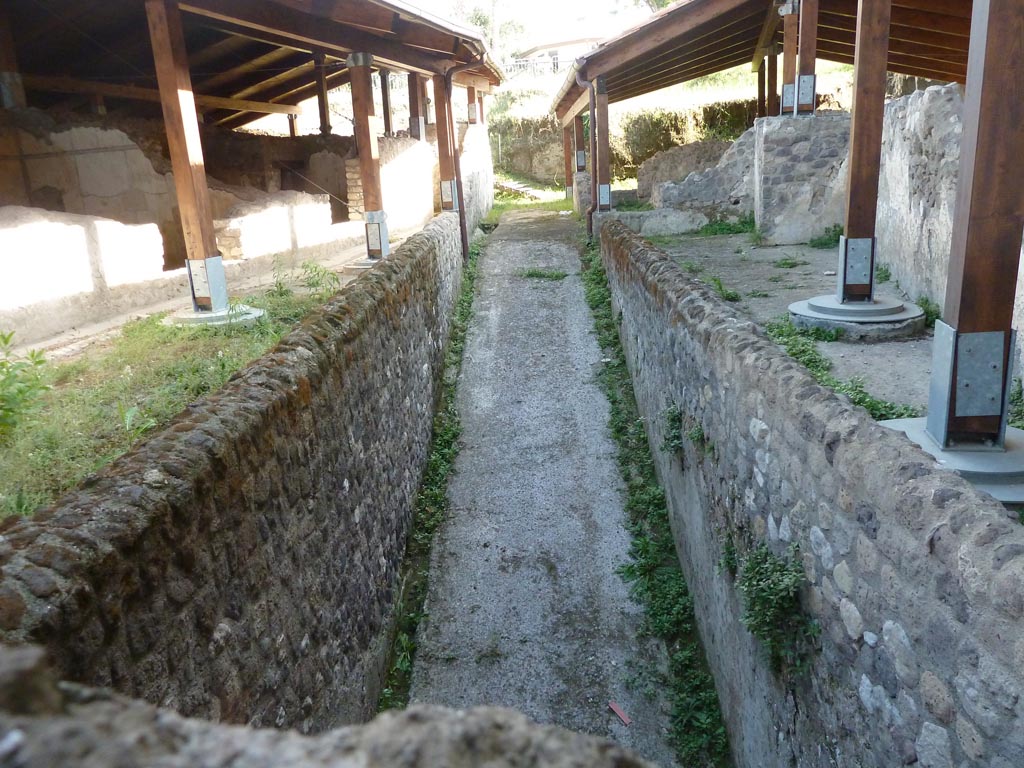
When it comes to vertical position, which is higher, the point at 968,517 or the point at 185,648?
the point at 968,517

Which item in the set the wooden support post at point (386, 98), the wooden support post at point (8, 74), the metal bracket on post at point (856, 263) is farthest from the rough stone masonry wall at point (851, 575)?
the wooden support post at point (386, 98)

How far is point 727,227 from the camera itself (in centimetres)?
1262

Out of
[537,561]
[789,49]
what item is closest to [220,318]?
[537,561]

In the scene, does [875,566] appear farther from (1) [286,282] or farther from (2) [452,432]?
(1) [286,282]

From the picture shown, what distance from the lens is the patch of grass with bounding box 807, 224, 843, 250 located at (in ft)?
33.8

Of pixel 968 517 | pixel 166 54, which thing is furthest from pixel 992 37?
pixel 166 54

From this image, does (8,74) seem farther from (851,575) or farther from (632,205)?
(632,205)

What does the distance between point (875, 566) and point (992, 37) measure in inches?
94.6

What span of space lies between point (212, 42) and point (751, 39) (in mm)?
10756

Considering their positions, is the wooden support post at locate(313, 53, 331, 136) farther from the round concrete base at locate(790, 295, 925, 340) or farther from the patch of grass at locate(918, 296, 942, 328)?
the patch of grass at locate(918, 296, 942, 328)

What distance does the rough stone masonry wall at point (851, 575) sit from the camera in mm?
1794

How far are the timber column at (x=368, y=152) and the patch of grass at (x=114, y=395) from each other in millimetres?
3254

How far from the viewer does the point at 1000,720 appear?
1702 millimetres

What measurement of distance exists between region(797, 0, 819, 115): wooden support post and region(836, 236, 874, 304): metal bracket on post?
5.18m
